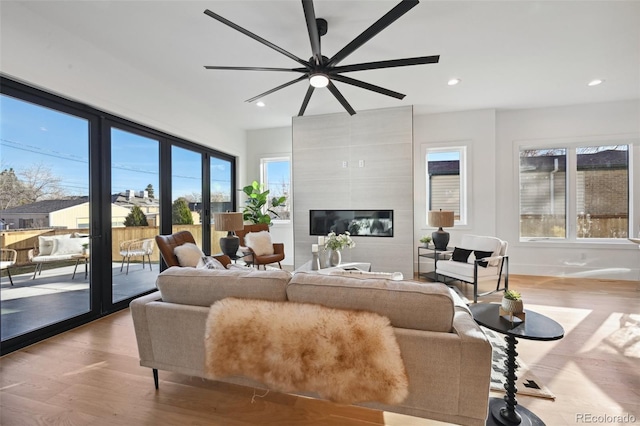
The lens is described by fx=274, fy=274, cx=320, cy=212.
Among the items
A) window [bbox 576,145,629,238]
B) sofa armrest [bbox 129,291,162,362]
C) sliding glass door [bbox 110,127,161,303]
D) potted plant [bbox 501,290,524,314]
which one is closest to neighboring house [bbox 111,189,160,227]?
sliding glass door [bbox 110,127,161,303]

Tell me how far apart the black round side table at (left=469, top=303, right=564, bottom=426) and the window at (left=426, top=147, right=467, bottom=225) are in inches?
150

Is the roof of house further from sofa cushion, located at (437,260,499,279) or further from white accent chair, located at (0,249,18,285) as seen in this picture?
sofa cushion, located at (437,260,499,279)

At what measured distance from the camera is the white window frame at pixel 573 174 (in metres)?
4.55

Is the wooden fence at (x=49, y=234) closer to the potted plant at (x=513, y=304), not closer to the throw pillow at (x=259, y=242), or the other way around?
the throw pillow at (x=259, y=242)

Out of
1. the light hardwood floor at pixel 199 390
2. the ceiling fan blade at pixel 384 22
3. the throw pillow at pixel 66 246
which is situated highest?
the ceiling fan blade at pixel 384 22

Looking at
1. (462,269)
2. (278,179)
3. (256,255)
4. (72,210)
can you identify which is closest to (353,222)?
(256,255)

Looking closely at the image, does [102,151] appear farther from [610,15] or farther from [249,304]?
[610,15]

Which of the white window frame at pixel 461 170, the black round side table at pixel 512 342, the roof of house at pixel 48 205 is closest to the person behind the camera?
the black round side table at pixel 512 342

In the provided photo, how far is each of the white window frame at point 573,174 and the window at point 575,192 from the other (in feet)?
0.05

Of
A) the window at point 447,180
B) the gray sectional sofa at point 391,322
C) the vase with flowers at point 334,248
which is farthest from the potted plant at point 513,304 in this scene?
the window at point 447,180

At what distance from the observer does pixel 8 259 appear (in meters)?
2.45

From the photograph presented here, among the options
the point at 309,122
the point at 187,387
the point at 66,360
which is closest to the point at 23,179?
the point at 66,360

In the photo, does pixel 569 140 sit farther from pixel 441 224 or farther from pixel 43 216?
pixel 43 216

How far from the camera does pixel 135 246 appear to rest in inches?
145
